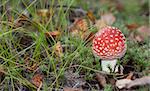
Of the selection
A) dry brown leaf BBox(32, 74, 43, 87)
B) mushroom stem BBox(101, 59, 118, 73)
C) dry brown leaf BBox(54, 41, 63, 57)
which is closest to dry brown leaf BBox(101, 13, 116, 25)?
dry brown leaf BBox(54, 41, 63, 57)

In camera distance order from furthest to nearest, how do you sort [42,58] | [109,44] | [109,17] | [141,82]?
1. [109,17]
2. [42,58]
3. [109,44]
4. [141,82]

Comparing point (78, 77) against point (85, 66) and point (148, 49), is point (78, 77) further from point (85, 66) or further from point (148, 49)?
point (148, 49)

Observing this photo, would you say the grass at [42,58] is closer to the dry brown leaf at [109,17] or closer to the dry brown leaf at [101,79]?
the dry brown leaf at [101,79]

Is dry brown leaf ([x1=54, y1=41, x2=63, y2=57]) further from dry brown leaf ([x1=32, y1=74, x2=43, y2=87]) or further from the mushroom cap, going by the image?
the mushroom cap

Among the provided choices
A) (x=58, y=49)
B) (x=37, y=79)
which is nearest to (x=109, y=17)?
(x=58, y=49)

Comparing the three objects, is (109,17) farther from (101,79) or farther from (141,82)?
(141,82)

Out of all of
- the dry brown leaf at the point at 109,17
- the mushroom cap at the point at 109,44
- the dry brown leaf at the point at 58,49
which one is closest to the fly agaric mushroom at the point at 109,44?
the mushroom cap at the point at 109,44

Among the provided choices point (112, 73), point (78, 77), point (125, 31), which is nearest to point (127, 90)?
point (112, 73)

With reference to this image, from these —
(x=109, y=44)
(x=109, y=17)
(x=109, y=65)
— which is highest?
(x=109, y=17)
